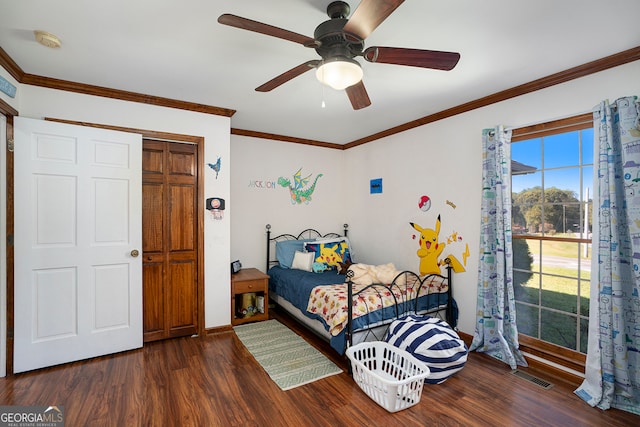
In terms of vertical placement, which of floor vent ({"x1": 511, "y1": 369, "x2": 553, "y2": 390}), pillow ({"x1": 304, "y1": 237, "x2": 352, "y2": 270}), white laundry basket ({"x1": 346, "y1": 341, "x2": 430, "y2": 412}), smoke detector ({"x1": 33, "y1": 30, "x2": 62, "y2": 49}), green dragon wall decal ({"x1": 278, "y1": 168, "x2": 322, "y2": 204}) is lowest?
floor vent ({"x1": 511, "y1": 369, "x2": 553, "y2": 390})

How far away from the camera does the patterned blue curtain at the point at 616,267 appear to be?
2.16 metres

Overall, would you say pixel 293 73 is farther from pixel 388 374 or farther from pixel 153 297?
pixel 153 297

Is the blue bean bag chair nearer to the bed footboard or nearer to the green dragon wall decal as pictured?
the bed footboard

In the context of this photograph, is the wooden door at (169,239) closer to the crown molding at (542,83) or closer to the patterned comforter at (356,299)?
the patterned comforter at (356,299)

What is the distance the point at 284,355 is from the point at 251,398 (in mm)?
698

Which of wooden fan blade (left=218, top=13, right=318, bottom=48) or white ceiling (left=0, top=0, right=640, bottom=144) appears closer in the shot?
wooden fan blade (left=218, top=13, right=318, bottom=48)

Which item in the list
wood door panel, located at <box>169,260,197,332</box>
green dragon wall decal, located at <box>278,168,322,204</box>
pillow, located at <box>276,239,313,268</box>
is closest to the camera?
wood door panel, located at <box>169,260,197,332</box>

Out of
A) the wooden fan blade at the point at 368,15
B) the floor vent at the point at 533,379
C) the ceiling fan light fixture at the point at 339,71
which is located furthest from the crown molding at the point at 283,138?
the floor vent at the point at 533,379

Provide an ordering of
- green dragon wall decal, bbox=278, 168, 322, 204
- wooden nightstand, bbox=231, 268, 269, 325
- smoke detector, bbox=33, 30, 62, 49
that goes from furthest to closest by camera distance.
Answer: green dragon wall decal, bbox=278, 168, 322, 204 < wooden nightstand, bbox=231, 268, 269, 325 < smoke detector, bbox=33, 30, 62, 49

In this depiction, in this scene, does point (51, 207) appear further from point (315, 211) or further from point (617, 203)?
point (617, 203)

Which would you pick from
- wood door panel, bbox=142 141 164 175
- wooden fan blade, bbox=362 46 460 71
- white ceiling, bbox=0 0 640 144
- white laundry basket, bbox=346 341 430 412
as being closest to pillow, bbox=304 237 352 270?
white laundry basket, bbox=346 341 430 412

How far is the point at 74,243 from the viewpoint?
9.12 feet

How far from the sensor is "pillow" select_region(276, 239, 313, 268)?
430cm

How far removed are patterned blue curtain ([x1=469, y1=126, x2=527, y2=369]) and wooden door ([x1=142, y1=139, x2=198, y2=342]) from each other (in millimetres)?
2987
